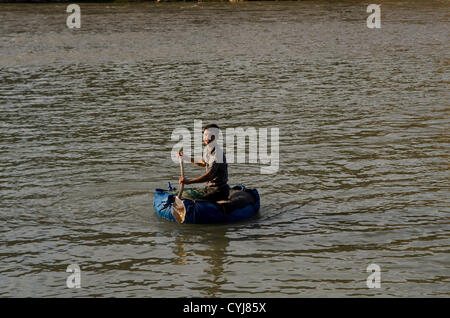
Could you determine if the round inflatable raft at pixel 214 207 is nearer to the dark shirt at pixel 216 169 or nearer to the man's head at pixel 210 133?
the dark shirt at pixel 216 169

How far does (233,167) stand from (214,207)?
468 cm

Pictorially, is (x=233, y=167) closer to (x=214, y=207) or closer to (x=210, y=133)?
(x=214, y=207)

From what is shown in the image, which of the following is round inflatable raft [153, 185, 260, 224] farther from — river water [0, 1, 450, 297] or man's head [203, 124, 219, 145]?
man's head [203, 124, 219, 145]

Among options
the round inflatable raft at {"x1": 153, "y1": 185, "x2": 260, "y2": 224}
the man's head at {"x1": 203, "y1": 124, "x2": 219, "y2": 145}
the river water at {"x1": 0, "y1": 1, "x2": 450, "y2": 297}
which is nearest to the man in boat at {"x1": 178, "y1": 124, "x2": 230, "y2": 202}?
the man's head at {"x1": 203, "y1": 124, "x2": 219, "y2": 145}

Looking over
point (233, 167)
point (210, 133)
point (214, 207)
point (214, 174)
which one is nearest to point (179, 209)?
point (214, 207)

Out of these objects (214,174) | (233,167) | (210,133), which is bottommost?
(233,167)

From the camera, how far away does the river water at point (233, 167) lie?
12.0m

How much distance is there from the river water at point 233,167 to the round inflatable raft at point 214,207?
205 mm

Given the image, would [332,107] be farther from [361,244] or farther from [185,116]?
[361,244]

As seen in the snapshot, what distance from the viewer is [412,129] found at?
864 inches

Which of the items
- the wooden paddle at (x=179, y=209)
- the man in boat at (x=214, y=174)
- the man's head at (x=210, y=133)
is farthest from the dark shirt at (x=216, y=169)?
the wooden paddle at (x=179, y=209)

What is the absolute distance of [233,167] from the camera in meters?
18.8

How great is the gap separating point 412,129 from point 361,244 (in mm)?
9620
